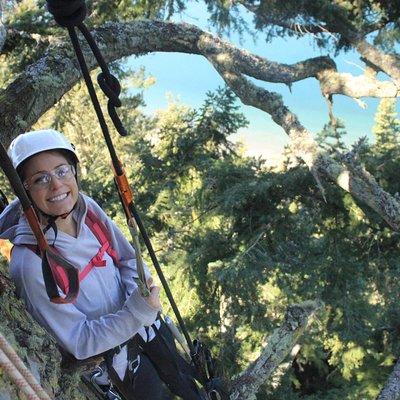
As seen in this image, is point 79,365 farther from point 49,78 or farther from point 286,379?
point 286,379

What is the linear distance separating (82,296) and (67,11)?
115 centimetres

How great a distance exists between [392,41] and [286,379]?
25.0ft

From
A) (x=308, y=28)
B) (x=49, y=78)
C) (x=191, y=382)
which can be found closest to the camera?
(x=191, y=382)

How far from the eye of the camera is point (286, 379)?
1080 cm

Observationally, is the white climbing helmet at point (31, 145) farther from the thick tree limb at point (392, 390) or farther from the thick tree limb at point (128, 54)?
the thick tree limb at point (392, 390)

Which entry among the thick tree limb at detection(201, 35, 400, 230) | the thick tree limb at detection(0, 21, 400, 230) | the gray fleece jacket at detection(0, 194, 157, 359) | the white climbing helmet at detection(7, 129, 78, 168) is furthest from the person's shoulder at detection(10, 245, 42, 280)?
the thick tree limb at detection(201, 35, 400, 230)

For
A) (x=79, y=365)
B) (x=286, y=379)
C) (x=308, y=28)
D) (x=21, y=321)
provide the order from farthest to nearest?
(x=286, y=379)
(x=308, y=28)
(x=79, y=365)
(x=21, y=321)

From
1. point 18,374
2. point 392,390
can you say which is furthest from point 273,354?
point 392,390

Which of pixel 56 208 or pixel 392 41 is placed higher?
pixel 392 41

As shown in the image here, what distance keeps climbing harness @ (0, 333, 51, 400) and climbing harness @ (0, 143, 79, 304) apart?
362 mm

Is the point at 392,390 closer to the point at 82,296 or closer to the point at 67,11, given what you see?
the point at 82,296

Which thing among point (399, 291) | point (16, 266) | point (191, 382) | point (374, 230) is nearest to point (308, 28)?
point (374, 230)

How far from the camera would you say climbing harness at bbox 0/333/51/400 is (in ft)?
3.84

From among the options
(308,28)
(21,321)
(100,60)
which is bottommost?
(21,321)
